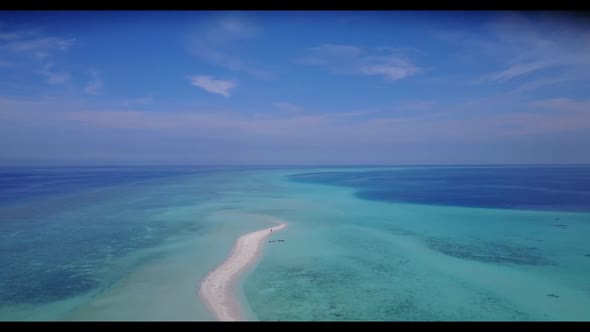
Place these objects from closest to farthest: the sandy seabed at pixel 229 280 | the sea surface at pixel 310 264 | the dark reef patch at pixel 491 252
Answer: the sandy seabed at pixel 229 280 → the sea surface at pixel 310 264 → the dark reef patch at pixel 491 252

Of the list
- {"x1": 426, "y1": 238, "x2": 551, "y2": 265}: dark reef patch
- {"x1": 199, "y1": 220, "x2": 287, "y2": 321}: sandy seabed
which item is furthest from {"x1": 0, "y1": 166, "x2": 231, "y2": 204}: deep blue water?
{"x1": 426, "y1": 238, "x2": 551, "y2": 265}: dark reef patch

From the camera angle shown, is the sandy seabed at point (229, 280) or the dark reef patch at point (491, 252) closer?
the sandy seabed at point (229, 280)

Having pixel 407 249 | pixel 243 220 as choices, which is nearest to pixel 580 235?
pixel 407 249

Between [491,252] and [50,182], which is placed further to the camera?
[50,182]

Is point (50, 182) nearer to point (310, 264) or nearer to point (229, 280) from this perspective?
point (229, 280)

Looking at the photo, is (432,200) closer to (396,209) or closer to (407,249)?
(396,209)

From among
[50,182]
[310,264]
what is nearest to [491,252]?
[310,264]

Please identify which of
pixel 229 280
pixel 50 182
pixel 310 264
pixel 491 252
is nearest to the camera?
pixel 229 280

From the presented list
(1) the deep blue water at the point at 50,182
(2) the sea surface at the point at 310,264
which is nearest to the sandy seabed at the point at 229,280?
(2) the sea surface at the point at 310,264

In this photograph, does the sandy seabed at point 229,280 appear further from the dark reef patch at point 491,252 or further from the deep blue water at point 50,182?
the deep blue water at point 50,182

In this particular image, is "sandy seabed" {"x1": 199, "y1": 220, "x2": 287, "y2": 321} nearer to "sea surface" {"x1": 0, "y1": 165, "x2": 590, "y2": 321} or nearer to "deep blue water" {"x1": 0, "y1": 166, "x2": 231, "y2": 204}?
"sea surface" {"x1": 0, "y1": 165, "x2": 590, "y2": 321}
